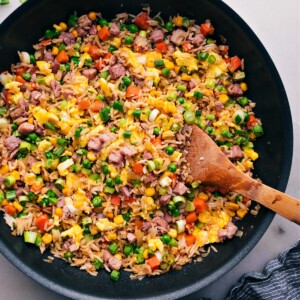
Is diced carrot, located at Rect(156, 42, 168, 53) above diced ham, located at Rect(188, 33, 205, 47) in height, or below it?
below

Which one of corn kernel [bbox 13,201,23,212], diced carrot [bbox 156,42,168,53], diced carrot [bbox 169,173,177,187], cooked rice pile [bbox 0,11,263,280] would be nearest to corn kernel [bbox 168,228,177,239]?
cooked rice pile [bbox 0,11,263,280]

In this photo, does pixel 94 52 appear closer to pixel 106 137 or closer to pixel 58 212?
pixel 106 137

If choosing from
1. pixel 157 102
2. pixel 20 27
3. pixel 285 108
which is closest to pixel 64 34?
pixel 20 27

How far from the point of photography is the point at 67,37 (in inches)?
147

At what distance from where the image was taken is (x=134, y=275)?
3.64 meters

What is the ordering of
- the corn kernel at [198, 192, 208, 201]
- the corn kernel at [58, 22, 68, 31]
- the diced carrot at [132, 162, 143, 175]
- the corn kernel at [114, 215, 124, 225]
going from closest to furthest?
the diced carrot at [132, 162, 143, 175]
the corn kernel at [114, 215, 124, 225]
the corn kernel at [198, 192, 208, 201]
the corn kernel at [58, 22, 68, 31]

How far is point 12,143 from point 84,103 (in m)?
0.57

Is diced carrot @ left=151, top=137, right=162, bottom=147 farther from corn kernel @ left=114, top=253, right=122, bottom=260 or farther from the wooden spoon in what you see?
corn kernel @ left=114, top=253, right=122, bottom=260

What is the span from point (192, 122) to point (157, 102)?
0.91 ft

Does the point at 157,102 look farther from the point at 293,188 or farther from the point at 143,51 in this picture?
the point at 293,188

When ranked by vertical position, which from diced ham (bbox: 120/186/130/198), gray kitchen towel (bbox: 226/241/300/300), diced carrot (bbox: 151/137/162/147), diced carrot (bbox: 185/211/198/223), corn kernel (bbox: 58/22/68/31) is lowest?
gray kitchen towel (bbox: 226/241/300/300)

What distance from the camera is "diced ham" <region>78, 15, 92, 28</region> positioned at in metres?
3.74

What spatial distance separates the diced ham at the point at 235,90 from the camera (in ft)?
12.2

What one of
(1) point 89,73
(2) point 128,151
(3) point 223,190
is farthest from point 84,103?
(3) point 223,190
